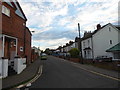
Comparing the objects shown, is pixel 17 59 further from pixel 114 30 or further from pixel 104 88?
pixel 114 30

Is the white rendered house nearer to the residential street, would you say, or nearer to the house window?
the residential street

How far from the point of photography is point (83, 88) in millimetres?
7332

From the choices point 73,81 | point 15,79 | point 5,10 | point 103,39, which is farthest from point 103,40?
point 15,79

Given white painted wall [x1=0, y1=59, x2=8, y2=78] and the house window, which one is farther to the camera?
the house window

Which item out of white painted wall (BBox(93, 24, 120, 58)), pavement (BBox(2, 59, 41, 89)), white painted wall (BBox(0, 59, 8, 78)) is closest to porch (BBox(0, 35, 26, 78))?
white painted wall (BBox(0, 59, 8, 78))

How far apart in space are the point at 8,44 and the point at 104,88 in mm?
11575

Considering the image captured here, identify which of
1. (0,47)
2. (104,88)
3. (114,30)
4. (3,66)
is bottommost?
(104,88)

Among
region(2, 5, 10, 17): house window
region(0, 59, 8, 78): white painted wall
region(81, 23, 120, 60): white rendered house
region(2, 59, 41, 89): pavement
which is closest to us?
region(2, 59, 41, 89): pavement

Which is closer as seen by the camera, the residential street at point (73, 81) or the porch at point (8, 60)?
the residential street at point (73, 81)

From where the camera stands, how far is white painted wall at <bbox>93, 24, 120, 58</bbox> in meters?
32.2

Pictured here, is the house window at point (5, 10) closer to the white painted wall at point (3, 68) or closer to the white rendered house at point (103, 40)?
the white painted wall at point (3, 68)

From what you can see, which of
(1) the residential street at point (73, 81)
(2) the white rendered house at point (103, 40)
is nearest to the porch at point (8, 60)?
(1) the residential street at point (73, 81)

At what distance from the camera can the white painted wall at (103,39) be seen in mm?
32156

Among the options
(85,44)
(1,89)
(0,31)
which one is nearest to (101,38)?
(85,44)
